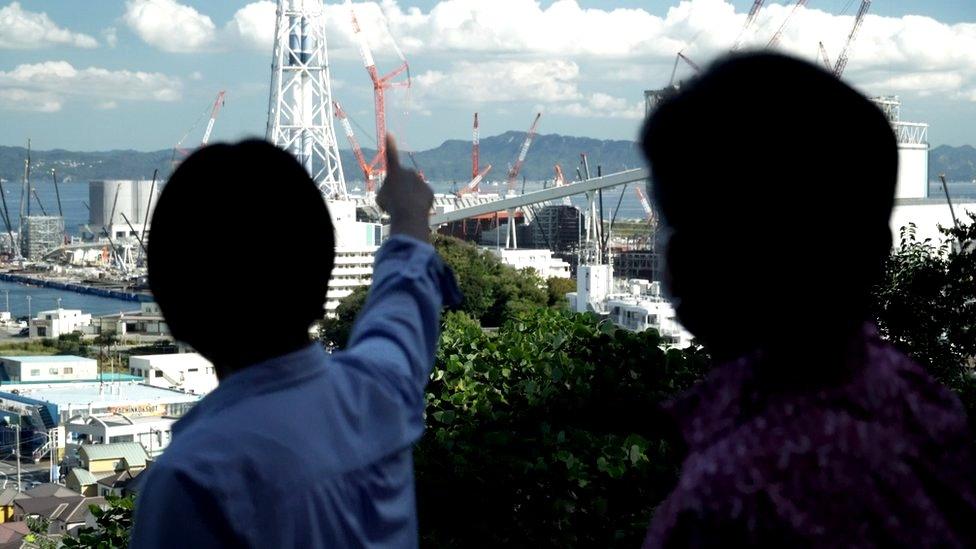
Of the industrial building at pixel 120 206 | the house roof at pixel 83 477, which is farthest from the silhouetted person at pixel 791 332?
the industrial building at pixel 120 206

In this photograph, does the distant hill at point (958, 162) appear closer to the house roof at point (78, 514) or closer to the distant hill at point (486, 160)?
the distant hill at point (486, 160)

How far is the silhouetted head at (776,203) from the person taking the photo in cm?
65

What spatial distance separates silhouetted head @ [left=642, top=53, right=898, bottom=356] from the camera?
0.65 metres

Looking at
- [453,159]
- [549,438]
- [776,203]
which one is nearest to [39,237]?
[453,159]

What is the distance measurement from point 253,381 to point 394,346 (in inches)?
6.9

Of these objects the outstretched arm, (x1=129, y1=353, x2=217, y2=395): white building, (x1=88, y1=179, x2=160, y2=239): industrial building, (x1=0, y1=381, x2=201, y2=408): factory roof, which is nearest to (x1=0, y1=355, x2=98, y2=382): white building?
(x1=129, y1=353, x2=217, y2=395): white building

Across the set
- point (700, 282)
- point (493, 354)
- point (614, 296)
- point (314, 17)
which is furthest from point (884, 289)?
point (314, 17)

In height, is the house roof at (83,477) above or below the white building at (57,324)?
above

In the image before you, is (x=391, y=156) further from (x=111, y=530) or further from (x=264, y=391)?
(x=111, y=530)

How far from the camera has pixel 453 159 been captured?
10906 centimetres

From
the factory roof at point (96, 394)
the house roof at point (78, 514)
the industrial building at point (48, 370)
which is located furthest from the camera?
the industrial building at point (48, 370)

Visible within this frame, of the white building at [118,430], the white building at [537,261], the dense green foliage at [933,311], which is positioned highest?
the dense green foliage at [933,311]

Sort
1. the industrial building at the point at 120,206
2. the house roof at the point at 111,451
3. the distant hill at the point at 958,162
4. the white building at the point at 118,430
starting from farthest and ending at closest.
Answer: the distant hill at the point at 958,162, the industrial building at the point at 120,206, the white building at the point at 118,430, the house roof at the point at 111,451

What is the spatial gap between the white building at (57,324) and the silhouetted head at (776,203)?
103ft
